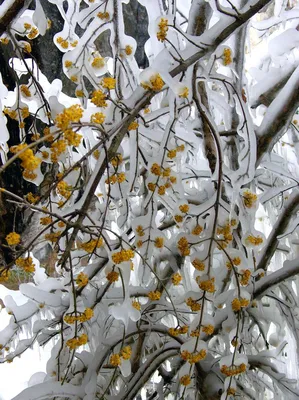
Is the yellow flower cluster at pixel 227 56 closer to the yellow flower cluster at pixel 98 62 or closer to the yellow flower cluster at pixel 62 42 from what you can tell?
the yellow flower cluster at pixel 98 62

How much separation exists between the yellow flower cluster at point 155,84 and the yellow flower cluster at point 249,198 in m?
0.32

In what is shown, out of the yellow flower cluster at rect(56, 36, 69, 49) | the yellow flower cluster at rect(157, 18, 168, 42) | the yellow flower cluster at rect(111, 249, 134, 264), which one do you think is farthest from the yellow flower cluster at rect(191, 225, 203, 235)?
the yellow flower cluster at rect(56, 36, 69, 49)

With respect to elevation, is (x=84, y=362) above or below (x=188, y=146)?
below

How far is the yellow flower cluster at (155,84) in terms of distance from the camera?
0.66m

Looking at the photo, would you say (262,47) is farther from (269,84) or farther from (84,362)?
(84,362)

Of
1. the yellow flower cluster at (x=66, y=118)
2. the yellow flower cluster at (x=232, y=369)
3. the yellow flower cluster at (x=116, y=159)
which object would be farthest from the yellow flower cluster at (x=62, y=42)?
the yellow flower cluster at (x=232, y=369)

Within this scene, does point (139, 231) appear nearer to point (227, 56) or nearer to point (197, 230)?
point (197, 230)

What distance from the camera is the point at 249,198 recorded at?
0.88 m

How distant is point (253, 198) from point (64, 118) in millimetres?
481

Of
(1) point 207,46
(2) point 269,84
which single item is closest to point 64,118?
(1) point 207,46

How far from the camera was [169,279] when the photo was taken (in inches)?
47.0

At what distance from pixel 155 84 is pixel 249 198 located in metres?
0.34

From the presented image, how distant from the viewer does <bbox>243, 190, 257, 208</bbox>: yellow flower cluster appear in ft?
2.89

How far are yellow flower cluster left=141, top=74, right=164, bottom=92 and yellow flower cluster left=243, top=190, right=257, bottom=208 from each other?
1.05 ft
